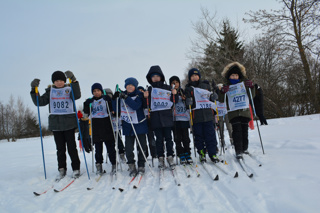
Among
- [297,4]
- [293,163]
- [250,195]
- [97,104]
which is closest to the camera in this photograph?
[250,195]

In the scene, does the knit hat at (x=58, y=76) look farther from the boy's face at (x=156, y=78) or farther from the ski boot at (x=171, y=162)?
the ski boot at (x=171, y=162)

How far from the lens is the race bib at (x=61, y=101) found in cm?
414

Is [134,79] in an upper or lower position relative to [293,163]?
upper

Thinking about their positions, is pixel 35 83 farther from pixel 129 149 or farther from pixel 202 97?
pixel 202 97

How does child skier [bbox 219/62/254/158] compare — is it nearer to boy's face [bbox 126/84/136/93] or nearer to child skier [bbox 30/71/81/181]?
boy's face [bbox 126/84/136/93]

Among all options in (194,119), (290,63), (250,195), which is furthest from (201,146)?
(290,63)

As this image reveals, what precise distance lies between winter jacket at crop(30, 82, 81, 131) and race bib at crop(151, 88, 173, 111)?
1704 millimetres

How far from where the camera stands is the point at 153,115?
4.05m

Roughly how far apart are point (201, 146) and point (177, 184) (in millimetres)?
1379

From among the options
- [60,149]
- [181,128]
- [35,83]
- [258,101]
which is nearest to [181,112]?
[181,128]

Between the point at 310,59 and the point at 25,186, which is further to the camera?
the point at 310,59

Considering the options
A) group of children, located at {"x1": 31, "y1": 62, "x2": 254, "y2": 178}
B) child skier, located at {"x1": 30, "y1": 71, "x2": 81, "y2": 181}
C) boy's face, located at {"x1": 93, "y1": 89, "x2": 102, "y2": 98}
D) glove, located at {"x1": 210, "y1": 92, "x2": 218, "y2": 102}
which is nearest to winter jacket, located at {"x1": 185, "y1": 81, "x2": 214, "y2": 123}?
group of children, located at {"x1": 31, "y1": 62, "x2": 254, "y2": 178}

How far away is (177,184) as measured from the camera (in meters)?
3.02

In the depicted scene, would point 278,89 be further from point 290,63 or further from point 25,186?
point 25,186
